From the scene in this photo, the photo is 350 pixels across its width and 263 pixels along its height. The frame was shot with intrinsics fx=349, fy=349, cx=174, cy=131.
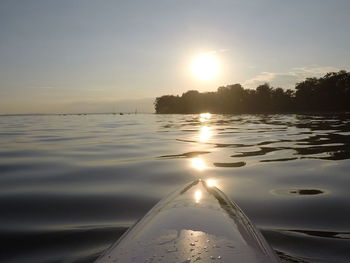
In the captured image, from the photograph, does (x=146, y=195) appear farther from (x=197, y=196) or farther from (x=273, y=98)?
(x=273, y=98)

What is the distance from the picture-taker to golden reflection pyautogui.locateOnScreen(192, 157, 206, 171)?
584cm

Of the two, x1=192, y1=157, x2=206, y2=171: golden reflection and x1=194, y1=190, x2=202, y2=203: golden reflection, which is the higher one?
x1=194, y1=190, x2=202, y2=203: golden reflection

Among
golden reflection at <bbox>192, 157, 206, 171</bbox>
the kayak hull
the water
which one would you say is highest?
the kayak hull

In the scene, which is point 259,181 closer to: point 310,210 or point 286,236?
point 310,210

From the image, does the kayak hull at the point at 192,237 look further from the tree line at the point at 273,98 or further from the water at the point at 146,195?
the tree line at the point at 273,98

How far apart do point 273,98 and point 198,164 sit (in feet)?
305

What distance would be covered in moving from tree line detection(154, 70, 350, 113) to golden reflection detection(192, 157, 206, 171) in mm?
63314

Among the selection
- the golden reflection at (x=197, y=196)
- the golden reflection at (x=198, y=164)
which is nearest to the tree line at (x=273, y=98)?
the golden reflection at (x=198, y=164)

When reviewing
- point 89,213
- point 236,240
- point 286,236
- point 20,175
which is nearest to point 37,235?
point 89,213

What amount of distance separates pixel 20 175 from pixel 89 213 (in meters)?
2.47

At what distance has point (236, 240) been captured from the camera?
1.73 m

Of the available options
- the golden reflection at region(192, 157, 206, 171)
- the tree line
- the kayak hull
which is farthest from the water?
the tree line

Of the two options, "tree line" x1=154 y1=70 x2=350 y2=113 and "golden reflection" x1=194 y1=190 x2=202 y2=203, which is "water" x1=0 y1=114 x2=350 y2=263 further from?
"tree line" x1=154 y1=70 x2=350 y2=113

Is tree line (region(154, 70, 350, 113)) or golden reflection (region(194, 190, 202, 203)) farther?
tree line (region(154, 70, 350, 113))
